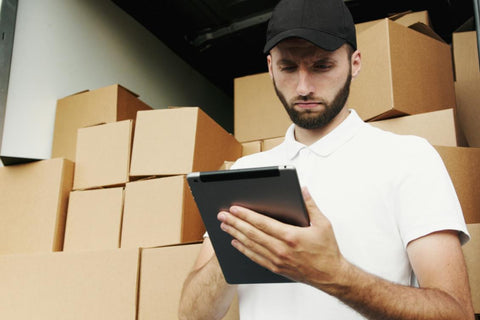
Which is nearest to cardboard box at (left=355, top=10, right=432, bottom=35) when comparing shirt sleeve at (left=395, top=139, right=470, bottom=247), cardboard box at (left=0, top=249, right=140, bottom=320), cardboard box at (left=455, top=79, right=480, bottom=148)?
cardboard box at (left=455, top=79, right=480, bottom=148)

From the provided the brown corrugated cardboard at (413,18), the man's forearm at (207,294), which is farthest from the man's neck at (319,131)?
the brown corrugated cardboard at (413,18)

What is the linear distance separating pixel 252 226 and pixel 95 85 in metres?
→ 1.60

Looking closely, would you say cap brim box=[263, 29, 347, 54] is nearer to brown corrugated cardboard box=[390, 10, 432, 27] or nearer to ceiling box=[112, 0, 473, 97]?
brown corrugated cardboard box=[390, 10, 432, 27]

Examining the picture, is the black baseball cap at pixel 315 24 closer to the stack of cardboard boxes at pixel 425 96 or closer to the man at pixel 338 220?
the man at pixel 338 220

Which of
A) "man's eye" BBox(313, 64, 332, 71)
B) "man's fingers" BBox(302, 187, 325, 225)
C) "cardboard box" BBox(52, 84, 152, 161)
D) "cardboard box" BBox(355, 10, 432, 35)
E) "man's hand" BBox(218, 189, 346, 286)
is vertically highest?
"cardboard box" BBox(355, 10, 432, 35)

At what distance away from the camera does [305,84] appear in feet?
2.89

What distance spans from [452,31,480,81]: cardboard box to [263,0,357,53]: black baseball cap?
2.70 feet

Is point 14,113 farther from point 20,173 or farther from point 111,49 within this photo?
point 111,49

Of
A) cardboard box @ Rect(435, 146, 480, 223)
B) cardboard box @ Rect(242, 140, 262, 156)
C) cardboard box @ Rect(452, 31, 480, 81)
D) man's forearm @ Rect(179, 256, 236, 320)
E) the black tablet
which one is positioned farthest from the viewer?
cardboard box @ Rect(242, 140, 262, 156)

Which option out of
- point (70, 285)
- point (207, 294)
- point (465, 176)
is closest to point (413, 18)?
point (465, 176)

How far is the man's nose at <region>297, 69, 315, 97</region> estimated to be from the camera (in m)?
0.88

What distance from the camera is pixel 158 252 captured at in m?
1.23

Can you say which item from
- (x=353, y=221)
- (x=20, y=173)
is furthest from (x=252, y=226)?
(x=20, y=173)

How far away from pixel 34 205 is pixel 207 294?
838 millimetres
